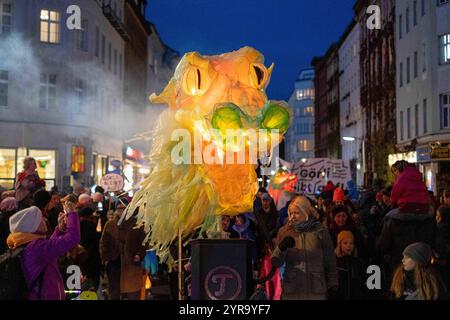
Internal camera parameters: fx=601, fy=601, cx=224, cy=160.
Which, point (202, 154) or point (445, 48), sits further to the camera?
point (445, 48)

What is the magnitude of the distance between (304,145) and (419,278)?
3827 inches

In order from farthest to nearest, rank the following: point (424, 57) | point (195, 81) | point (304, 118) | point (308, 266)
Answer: point (304, 118) < point (424, 57) < point (195, 81) < point (308, 266)

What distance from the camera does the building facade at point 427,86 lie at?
85.5ft

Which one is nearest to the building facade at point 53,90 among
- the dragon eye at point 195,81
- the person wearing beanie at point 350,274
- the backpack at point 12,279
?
the dragon eye at point 195,81

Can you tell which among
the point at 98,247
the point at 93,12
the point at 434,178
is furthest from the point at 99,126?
the point at 98,247

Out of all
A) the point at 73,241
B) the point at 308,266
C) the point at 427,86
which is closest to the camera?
the point at 73,241

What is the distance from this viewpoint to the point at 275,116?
227 inches

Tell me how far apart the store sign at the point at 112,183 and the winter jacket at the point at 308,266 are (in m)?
8.59

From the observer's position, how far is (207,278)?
5078mm

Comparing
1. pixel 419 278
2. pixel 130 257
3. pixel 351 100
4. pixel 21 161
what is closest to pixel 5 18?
pixel 21 161

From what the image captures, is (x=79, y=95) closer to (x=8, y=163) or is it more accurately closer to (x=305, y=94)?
(x=8, y=163)

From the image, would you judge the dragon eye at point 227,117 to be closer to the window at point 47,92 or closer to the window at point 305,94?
the window at point 47,92

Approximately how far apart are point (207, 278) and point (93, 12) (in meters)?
27.5

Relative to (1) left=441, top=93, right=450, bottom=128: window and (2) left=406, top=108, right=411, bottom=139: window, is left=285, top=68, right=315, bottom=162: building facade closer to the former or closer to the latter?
(2) left=406, top=108, right=411, bottom=139: window
